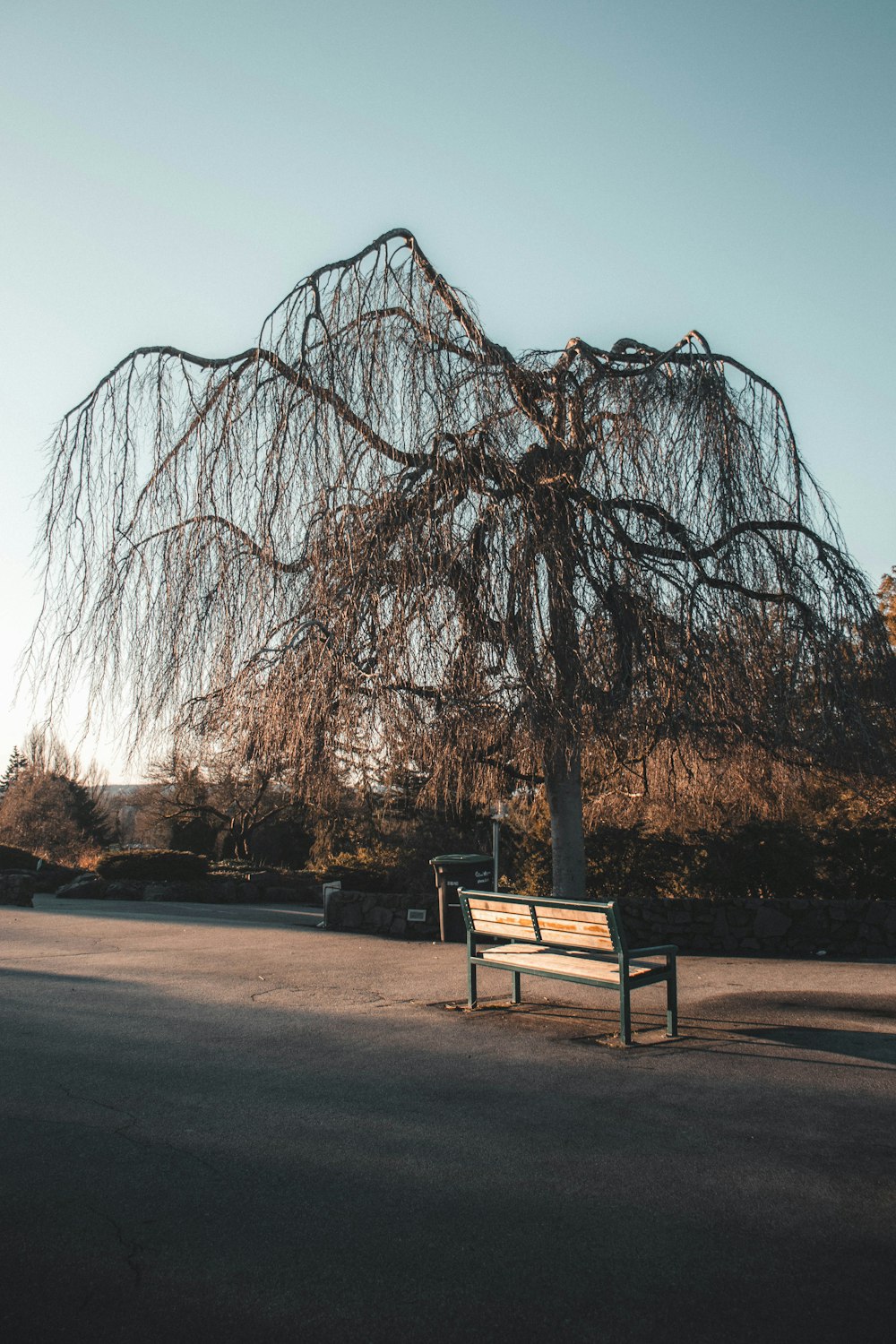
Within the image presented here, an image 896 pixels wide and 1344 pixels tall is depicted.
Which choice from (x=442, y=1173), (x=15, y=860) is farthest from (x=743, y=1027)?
(x=15, y=860)

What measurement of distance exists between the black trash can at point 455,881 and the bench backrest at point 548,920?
14.2 ft

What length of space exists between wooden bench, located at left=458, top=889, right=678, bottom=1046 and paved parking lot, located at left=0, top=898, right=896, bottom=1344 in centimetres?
38

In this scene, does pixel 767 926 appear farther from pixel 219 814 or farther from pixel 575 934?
pixel 219 814

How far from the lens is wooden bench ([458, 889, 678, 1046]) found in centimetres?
627

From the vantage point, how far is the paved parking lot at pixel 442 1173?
9.16ft

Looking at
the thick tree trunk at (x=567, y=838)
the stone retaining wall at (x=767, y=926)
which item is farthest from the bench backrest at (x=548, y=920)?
the stone retaining wall at (x=767, y=926)

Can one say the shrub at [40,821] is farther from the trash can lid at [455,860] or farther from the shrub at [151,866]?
the trash can lid at [455,860]

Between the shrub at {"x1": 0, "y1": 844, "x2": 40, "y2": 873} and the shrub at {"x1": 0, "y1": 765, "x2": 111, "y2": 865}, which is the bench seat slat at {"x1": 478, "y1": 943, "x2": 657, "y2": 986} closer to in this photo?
the shrub at {"x1": 0, "y1": 844, "x2": 40, "y2": 873}

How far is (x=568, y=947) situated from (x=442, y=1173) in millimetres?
3224

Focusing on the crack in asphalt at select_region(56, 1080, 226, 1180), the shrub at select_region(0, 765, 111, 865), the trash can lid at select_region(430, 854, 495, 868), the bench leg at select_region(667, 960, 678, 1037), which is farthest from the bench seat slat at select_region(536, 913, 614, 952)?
the shrub at select_region(0, 765, 111, 865)

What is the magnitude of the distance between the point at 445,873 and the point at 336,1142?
8.14 meters

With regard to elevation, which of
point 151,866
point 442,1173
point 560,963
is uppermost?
point 151,866

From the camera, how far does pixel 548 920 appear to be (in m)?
6.89

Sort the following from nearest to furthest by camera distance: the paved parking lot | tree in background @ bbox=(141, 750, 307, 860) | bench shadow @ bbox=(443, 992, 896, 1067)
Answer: the paved parking lot
bench shadow @ bbox=(443, 992, 896, 1067)
tree in background @ bbox=(141, 750, 307, 860)
